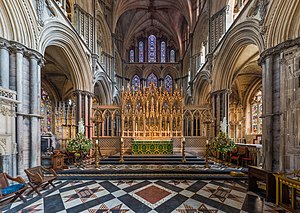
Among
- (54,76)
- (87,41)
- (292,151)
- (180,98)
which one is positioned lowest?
(292,151)

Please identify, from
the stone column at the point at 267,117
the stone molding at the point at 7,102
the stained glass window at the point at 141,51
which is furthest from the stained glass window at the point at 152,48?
the stone molding at the point at 7,102

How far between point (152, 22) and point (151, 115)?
1957 centimetres

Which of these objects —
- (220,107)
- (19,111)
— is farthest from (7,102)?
(220,107)

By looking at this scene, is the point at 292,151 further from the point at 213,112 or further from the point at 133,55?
the point at 133,55

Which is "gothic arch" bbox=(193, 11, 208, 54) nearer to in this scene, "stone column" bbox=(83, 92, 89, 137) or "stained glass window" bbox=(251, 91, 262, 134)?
"stained glass window" bbox=(251, 91, 262, 134)

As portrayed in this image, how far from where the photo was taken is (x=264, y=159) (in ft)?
Result: 21.5

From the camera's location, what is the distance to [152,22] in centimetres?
2547

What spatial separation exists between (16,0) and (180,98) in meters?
8.63

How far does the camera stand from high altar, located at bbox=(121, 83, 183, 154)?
10.7 meters

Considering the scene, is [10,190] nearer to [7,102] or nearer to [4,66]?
[7,102]

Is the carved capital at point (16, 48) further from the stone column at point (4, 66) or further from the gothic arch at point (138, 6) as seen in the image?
the gothic arch at point (138, 6)

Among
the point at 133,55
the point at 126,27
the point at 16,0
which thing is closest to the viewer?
the point at 16,0

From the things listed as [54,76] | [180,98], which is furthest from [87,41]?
[180,98]

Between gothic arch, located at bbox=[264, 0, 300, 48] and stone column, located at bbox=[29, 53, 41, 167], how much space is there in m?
8.83
